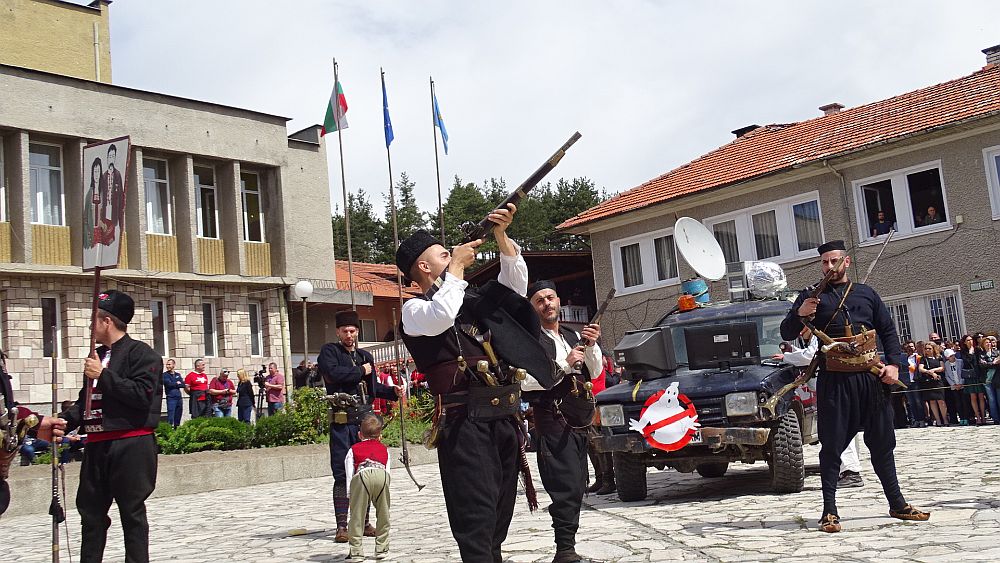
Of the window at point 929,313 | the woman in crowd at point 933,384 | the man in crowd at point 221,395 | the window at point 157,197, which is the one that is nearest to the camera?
the woman in crowd at point 933,384

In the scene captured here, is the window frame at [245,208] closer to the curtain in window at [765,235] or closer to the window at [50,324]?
the window at [50,324]

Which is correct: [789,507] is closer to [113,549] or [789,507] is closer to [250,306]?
[113,549]

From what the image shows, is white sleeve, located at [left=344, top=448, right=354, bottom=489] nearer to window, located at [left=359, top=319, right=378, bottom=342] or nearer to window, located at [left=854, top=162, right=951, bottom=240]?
window, located at [left=854, top=162, right=951, bottom=240]

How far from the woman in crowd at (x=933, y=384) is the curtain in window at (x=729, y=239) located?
342 inches

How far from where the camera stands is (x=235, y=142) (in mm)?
28562

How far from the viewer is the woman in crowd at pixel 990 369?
711 inches

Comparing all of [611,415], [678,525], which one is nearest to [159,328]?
[611,415]

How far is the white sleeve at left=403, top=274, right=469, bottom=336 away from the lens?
4.70 meters

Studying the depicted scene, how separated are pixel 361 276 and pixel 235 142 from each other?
574 inches

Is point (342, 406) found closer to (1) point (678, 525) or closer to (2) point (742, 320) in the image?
(1) point (678, 525)

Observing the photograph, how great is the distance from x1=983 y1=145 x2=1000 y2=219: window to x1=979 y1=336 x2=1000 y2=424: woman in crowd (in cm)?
510

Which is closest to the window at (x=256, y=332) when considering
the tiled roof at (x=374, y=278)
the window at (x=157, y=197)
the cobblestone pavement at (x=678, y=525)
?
the window at (x=157, y=197)

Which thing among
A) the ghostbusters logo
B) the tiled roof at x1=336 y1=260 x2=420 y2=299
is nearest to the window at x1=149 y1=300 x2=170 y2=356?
the tiled roof at x1=336 y1=260 x2=420 y2=299

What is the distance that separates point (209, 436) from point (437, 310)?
1341 cm
